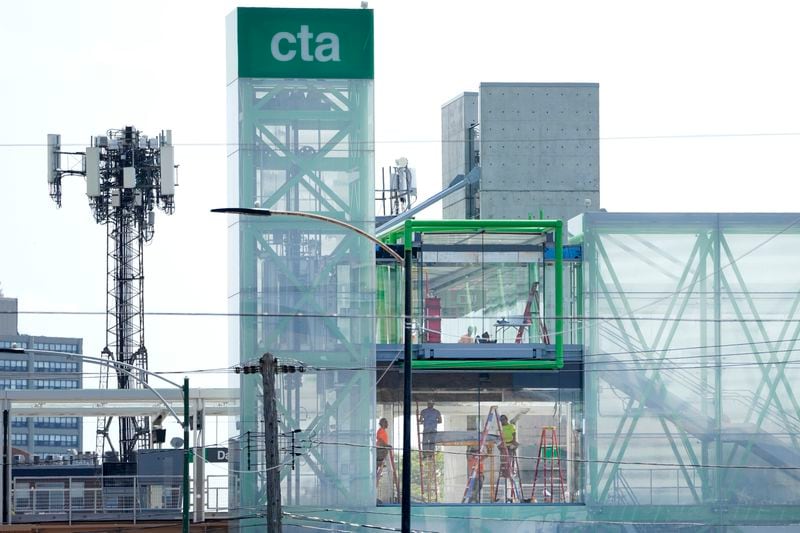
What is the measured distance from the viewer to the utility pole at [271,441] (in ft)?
122

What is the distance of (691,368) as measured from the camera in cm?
4556

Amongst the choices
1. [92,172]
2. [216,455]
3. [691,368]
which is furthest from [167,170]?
[691,368]

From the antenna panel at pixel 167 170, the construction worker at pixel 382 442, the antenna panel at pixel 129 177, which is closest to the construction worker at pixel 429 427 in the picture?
the construction worker at pixel 382 442

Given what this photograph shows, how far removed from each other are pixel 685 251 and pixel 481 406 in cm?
713

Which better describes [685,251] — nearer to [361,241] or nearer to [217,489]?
[361,241]

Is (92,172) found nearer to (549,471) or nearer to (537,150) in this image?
(537,150)

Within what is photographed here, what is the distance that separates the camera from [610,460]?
148ft

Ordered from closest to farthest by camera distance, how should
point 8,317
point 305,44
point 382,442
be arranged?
1. point 305,44
2. point 382,442
3. point 8,317

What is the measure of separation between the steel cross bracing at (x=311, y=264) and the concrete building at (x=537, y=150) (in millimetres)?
12047

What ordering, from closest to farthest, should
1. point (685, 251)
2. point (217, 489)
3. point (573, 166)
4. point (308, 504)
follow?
point (308, 504), point (685, 251), point (217, 489), point (573, 166)

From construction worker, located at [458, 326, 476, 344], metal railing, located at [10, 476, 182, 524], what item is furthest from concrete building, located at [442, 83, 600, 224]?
metal railing, located at [10, 476, 182, 524]

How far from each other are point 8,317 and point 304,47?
117 m

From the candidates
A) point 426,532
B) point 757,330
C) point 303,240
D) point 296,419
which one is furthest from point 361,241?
point 757,330

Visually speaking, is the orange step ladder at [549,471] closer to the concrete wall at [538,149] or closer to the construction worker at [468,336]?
the construction worker at [468,336]
